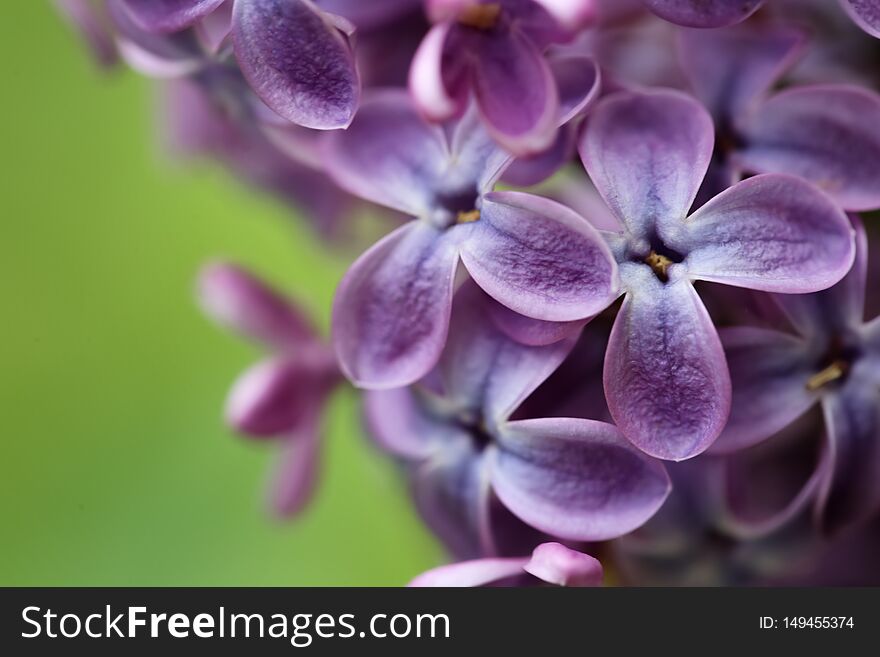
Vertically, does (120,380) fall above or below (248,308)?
above

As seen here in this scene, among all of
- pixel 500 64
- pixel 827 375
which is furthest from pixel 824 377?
pixel 500 64

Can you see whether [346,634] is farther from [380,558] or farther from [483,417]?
[380,558]

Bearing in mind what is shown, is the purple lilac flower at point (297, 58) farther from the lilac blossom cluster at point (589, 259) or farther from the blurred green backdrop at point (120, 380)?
the blurred green backdrop at point (120, 380)

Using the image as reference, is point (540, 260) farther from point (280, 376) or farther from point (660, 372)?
point (280, 376)

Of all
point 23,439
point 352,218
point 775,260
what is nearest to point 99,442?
point 23,439

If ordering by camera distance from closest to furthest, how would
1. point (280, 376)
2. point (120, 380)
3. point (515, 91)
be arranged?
point (515, 91)
point (280, 376)
point (120, 380)

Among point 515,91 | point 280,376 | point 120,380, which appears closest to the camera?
point 515,91
